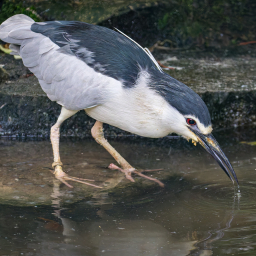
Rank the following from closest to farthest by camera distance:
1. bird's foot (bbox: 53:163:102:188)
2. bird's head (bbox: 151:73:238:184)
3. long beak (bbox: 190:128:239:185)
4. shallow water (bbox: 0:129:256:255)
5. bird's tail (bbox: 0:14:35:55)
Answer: shallow water (bbox: 0:129:256:255) → bird's head (bbox: 151:73:238:184) → long beak (bbox: 190:128:239:185) → bird's foot (bbox: 53:163:102:188) → bird's tail (bbox: 0:14:35:55)

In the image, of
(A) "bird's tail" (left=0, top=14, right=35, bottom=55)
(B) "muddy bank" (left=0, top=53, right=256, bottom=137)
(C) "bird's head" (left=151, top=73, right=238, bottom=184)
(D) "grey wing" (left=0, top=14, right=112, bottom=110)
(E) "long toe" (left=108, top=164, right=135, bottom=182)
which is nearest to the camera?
(C) "bird's head" (left=151, top=73, right=238, bottom=184)

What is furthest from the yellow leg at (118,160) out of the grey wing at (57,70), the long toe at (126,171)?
the grey wing at (57,70)

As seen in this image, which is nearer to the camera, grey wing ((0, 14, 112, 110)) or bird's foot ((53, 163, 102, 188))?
grey wing ((0, 14, 112, 110))

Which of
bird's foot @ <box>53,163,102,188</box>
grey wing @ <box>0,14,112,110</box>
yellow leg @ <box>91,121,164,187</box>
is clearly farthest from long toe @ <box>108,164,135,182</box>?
grey wing @ <box>0,14,112,110</box>

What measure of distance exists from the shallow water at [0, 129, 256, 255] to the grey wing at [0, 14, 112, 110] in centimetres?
83

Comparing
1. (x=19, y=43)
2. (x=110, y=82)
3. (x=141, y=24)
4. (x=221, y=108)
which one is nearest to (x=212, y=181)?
(x=110, y=82)

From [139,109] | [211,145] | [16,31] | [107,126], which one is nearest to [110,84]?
[139,109]

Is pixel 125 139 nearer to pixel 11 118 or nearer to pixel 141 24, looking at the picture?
pixel 11 118

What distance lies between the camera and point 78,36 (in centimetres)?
410

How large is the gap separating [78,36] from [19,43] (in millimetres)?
736

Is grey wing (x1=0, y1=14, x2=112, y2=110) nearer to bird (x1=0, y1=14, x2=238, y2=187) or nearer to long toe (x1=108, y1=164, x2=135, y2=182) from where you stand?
bird (x1=0, y1=14, x2=238, y2=187)

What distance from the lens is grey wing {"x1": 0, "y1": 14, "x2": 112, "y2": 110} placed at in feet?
12.5

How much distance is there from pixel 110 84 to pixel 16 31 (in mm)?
1388

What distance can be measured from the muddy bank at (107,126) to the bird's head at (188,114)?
1832 mm
